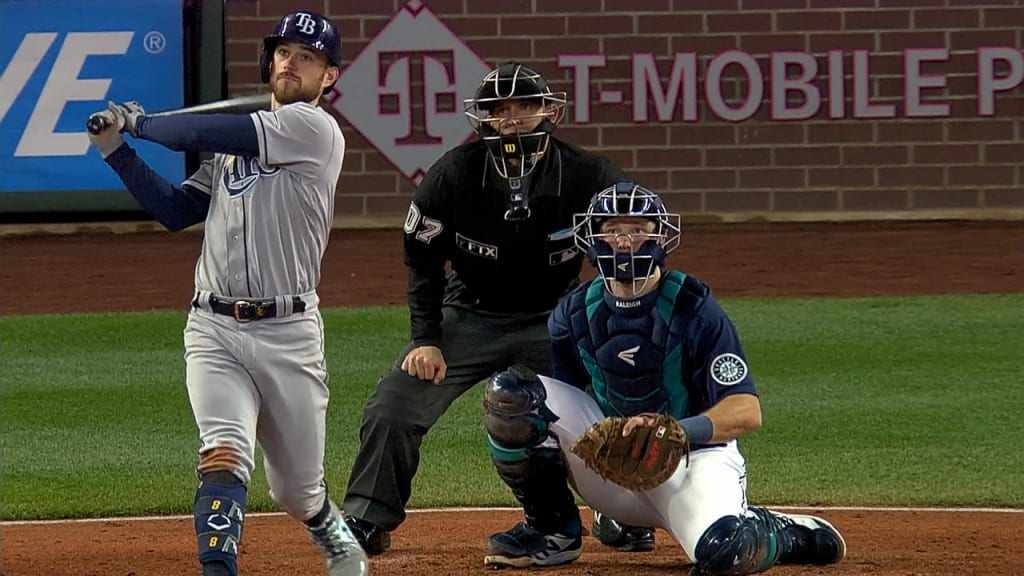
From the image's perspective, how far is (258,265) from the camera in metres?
4.79

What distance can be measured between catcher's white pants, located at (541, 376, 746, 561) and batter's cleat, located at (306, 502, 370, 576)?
687mm

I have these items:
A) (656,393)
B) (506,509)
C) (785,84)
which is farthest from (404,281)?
(656,393)

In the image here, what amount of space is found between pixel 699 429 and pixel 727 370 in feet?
0.66

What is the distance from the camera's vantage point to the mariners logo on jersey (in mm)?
4840

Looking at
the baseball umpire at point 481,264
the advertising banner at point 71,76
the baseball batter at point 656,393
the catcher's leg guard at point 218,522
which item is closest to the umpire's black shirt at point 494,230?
the baseball umpire at point 481,264

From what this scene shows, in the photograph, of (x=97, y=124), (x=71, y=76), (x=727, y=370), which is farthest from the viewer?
(x=71, y=76)

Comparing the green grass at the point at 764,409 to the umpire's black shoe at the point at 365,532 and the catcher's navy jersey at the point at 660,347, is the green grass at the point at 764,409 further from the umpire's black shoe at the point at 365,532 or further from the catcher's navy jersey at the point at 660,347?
the catcher's navy jersey at the point at 660,347

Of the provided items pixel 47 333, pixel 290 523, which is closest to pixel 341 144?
pixel 290 523

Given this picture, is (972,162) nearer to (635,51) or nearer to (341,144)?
(635,51)

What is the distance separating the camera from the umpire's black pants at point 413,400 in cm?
568

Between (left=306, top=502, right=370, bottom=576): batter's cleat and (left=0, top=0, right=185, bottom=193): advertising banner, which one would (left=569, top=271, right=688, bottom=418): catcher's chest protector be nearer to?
(left=306, top=502, right=370, bottom=576): batter's cleat

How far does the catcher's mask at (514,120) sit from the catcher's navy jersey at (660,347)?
2.33 ft

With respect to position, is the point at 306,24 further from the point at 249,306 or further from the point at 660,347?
the point at 660,347

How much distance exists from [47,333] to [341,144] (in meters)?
6.73
